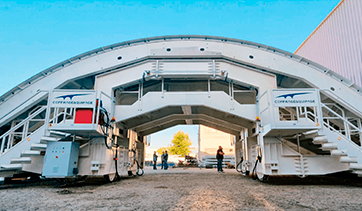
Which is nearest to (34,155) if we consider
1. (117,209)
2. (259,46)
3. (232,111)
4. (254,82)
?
(117,209)

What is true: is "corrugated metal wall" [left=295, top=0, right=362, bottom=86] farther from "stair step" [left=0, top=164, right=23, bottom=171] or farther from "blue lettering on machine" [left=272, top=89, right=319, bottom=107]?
"stair step" [left=0, top=164, right=23, bottom=171]

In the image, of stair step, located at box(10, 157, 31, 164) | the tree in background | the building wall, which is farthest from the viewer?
the tree in background

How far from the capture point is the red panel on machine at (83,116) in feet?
21.4

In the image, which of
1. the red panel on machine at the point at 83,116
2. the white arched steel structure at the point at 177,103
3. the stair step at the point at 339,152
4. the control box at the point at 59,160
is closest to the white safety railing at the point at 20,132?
the white arched steel structure at the point at 177,103

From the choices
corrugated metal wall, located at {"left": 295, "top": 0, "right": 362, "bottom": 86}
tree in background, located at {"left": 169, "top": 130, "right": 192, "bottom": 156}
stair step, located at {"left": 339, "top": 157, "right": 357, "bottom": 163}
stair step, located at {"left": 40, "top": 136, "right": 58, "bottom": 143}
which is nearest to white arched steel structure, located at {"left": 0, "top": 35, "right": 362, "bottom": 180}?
stair step, located at {"left": 40, "top": 136, "right": 58, "bottom": 143}

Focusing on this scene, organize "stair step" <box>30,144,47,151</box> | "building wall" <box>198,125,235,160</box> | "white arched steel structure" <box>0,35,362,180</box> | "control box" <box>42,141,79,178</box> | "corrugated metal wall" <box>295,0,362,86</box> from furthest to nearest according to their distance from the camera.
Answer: "building wall" <box>198,125,235,160</box>
"corrugated metal wall" <box>295,0,362,86</box>
"white arched steel structure" <box>0,35,362,180</box>
"stair step" <box>30,144,47,151</box>
"control box" <box>42,141,79,178</box>

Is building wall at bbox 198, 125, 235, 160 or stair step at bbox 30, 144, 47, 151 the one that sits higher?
building wall at bbox 198, 125, 235, 160

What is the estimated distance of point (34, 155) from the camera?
21.3 ft

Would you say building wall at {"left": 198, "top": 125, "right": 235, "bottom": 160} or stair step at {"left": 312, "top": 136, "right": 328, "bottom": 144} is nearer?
stair step at {"left": 312, "top": 136, "right": 328, "bottom": 144}

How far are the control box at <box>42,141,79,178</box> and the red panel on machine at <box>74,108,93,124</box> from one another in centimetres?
74

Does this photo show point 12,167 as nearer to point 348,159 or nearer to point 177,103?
point 177,103

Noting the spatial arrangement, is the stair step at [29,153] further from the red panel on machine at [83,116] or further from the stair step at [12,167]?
the red panel on machine at [83,116]

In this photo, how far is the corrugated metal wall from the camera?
1087cm

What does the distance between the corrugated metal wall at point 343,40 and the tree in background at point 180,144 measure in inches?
1102
